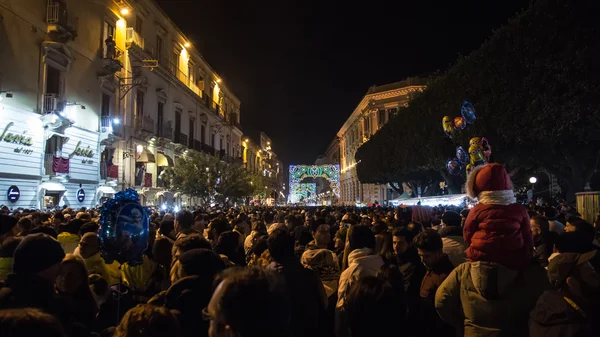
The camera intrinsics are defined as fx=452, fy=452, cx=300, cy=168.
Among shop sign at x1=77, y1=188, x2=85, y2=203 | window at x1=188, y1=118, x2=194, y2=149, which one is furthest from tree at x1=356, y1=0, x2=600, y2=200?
window at x1=188, y1=118, x2=194, y2=149

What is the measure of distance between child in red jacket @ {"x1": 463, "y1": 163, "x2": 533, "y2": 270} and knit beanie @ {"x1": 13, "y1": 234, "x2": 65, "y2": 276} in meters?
2.90

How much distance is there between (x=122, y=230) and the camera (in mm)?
3912

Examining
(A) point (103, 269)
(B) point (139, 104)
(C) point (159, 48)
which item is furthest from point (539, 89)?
(C) point (159, 48)

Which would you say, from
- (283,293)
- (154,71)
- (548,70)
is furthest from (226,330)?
(154,71)

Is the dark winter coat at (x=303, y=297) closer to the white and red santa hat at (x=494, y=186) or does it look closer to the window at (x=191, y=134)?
the white and red santa hat at (x=494, y=186)

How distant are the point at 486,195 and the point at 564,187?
30332 millimetres

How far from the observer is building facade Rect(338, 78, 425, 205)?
5834 centimetres

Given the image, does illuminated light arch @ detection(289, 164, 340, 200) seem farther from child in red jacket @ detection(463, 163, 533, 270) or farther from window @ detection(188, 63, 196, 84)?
child in red jacket @ detection(463, 163, 533, 270)

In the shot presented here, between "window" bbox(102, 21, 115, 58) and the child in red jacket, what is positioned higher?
"window" bbox(102, 21, 115, 58)

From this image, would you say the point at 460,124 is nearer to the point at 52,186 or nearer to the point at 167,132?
the point at 52,186

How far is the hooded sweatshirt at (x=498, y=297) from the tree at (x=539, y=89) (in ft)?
50.2

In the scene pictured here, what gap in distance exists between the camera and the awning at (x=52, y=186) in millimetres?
18688

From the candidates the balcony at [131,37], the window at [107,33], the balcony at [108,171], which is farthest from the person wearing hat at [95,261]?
the balcony at [131,37]

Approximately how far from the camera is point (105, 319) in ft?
13.0
